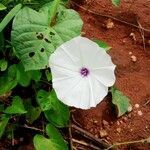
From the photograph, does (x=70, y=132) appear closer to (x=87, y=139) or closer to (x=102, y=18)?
(x=87, y=139)

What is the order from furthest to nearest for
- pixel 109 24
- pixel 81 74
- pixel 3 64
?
pixel 109 24 → pixel 3 64 → pixel 81 74

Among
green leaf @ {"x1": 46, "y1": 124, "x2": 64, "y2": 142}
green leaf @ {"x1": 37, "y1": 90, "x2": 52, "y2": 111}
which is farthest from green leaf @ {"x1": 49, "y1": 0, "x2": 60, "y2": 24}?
green leaf @ {"x1": 46, "y1": 124, "x2": 64, "y2": 142}

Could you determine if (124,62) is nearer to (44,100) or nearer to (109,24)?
(109,24)

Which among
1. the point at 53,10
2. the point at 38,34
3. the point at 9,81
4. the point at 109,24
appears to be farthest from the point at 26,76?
the point at 109,24

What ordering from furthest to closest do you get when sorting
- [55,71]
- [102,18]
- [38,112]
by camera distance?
[102,18] < [38,112] < [55,71]

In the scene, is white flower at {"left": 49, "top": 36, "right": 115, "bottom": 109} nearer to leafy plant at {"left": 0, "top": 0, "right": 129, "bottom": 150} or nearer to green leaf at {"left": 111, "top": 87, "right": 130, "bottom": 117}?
leafy plant at {"left": 0, "top": 0, "right": 129, "bottom": 150}

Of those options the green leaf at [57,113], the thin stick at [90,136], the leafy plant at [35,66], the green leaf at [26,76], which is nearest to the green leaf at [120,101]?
the leafy plant at [35,66]

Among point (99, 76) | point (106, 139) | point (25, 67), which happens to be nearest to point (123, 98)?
point (106, 139)
